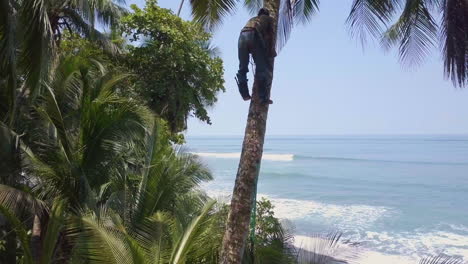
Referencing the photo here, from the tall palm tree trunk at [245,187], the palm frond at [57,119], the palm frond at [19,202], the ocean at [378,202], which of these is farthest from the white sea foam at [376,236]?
the tall palm tree trunk at [245,187]

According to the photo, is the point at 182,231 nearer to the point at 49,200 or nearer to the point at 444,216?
the point at 49,200

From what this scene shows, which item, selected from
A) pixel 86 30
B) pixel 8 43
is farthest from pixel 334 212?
pixel 8 43

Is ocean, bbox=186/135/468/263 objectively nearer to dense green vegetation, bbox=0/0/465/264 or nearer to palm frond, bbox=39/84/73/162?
dense green vegetation, bbox=0/0/465/264

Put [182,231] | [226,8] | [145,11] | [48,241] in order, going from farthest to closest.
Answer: [145,11], [226,8], [48,241], [182,231]

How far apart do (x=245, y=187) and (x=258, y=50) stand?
118 centimetres

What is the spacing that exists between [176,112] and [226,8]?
5.17 meters

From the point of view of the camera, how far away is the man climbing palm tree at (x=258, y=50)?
4.04 m

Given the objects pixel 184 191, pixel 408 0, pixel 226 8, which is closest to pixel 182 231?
pixel 184 191

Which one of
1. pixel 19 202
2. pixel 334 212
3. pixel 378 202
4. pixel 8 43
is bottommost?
pixel 334 212

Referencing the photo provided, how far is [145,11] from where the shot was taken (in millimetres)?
10453

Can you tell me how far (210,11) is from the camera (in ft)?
20.4

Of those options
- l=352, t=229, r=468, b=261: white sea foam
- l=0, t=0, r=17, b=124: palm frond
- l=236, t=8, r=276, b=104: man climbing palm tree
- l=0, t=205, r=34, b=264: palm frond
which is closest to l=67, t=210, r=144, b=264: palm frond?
l=0, t=205, r=34, b=264: palm frond

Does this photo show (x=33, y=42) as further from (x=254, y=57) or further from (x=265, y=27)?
(x=265, y=27)

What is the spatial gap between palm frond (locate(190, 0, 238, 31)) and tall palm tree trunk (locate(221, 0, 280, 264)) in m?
1.85
